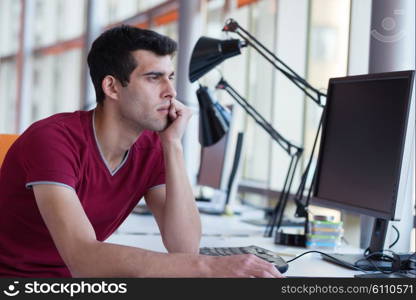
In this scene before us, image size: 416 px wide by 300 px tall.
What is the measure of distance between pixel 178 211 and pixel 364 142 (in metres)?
0.61

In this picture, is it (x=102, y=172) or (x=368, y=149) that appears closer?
(x=102, y=172)

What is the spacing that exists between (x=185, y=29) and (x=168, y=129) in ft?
9.82

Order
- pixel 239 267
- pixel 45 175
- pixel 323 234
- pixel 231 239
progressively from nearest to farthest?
pixel 239 267 → pixel 45 175 → pixel 323 234 → pixel 231 239

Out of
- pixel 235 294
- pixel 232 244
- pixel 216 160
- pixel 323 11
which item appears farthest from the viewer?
pixel 323 11

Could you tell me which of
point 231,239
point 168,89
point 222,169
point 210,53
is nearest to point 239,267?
point 168,89

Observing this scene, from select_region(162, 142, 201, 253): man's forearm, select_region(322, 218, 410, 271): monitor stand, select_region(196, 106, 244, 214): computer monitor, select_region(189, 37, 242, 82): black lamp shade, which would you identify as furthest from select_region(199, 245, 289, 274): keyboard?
select_region(196, 106, 244, 214): computer monitor

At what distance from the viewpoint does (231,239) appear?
2.42 meters

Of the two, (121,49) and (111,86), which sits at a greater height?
(121,49)

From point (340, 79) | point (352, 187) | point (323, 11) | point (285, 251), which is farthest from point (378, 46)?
point (323, 11)

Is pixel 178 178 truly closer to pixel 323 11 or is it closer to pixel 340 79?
pixel 340 79

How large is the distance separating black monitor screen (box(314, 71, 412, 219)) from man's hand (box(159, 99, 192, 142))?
50 centimetres

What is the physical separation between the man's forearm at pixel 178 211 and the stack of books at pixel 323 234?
57 centimetres

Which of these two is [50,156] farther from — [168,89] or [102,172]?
[168,89]

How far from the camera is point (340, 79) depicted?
1998mm
